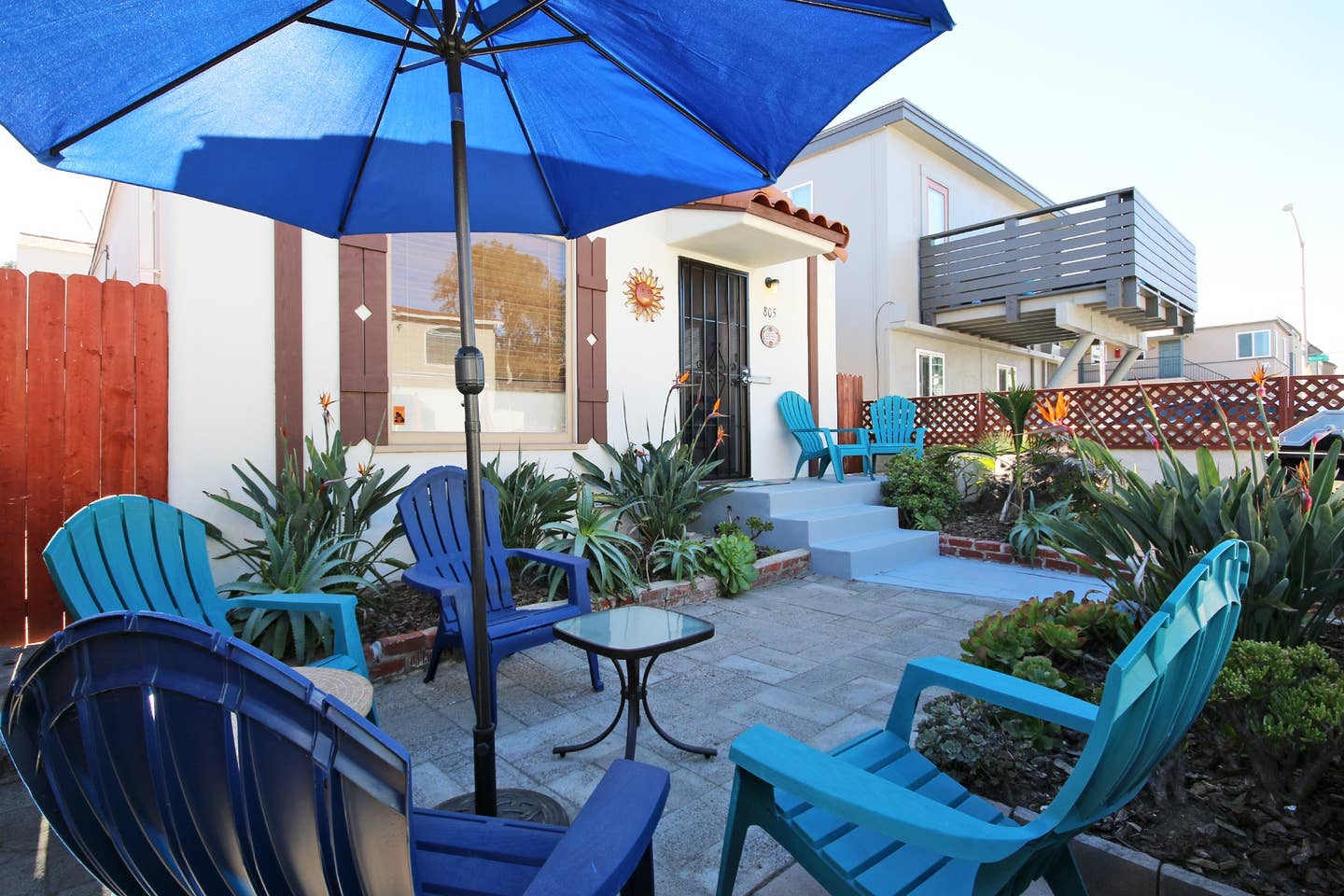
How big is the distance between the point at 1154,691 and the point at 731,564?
12.4 feet

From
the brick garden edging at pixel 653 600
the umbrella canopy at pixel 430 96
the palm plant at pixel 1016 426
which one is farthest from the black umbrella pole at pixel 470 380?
the palm plant at pixel 1016 426

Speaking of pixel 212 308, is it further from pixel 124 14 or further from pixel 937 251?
pixel 937 251

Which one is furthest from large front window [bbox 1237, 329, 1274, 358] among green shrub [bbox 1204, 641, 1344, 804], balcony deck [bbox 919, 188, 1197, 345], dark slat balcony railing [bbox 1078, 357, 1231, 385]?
green shrub [bbox 1204, 641, 1344, 804]

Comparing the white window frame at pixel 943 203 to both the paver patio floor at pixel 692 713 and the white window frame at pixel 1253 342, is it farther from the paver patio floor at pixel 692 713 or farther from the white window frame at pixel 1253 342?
the white window frame at pixel 1253 342

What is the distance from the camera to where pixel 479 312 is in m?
4.90

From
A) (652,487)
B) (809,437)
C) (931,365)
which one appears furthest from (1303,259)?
(652,487)

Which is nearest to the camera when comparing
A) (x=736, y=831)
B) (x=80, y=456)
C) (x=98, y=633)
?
(x=98, y=633)

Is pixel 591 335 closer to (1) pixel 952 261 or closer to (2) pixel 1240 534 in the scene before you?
(2) pixel 1240 534

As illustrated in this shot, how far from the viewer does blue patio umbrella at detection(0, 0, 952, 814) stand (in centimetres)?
153

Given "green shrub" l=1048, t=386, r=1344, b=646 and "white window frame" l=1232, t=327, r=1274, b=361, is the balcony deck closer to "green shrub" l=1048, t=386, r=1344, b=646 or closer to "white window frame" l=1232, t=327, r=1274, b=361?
"green shrub" l=1048, t=386, r=1344, b=646

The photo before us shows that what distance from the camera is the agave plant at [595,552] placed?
4.17 meters

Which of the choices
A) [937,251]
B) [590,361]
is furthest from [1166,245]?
[590,361]

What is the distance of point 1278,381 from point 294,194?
983 centimetres

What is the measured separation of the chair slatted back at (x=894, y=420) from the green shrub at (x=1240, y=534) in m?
5.24
